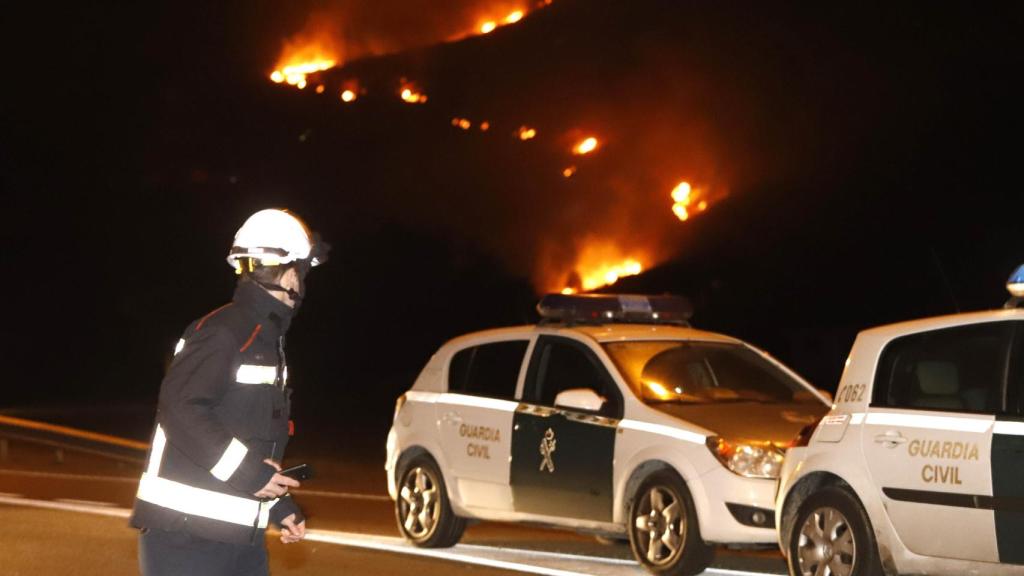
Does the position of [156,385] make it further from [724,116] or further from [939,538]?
[939,538]

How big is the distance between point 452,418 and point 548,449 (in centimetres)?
117

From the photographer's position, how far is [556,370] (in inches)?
461

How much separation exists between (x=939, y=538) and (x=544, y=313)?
458 centimetres

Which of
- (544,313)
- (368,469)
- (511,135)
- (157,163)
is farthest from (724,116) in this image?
(544,313)

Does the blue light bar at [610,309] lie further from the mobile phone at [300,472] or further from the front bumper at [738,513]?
the mobile phone at [300,472]

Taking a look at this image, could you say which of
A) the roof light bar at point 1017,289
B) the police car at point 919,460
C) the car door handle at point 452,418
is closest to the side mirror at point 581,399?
the car door handle at point 452,418

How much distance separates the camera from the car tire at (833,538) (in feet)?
27.4

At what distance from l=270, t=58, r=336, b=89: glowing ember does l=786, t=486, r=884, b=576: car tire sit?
68.5 metres

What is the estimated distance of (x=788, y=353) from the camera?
3941 cm

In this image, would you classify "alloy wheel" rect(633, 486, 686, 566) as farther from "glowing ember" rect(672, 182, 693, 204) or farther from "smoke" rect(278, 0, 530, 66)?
"smoke" rect(278, 0, 530, 66)

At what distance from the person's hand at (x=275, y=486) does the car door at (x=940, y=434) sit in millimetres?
3960

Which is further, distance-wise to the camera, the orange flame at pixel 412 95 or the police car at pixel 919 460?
the orange flame at pixel 412 95

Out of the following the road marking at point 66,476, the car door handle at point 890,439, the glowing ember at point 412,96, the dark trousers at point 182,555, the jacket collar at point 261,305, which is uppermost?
the glowing ember at point 412,96

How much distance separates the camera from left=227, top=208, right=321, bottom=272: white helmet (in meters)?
4.98
